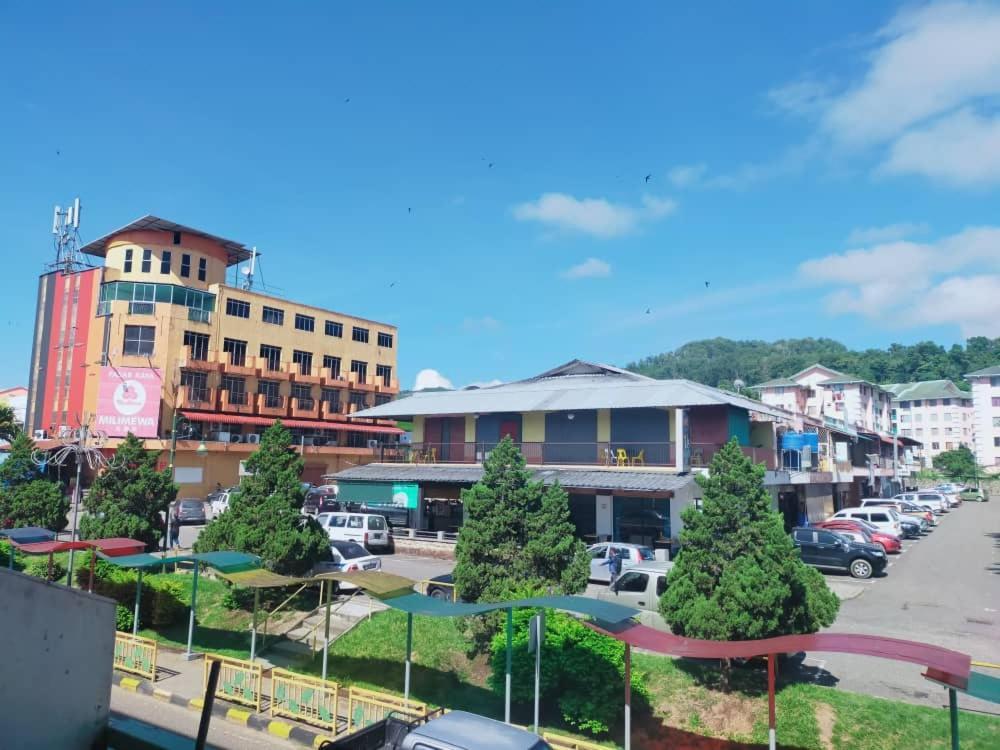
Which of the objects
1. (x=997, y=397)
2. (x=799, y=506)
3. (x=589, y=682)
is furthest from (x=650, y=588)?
(x=997, y=397)

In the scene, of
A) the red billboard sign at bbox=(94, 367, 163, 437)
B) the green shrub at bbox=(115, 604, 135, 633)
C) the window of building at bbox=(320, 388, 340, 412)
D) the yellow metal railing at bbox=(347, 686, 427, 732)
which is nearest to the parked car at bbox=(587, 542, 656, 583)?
the yellow metal railing at bbox=(347, 686, 427, 732)

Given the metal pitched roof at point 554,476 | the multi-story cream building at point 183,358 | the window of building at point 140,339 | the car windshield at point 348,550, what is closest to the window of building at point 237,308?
the multi-story cream building at point 183,358

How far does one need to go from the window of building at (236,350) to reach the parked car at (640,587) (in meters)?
42.4

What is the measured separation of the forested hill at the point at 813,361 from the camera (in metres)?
132

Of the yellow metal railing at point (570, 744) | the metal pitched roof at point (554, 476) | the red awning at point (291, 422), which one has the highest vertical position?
the red awning at point (291, 422)

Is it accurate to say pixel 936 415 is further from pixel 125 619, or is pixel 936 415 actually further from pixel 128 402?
pixel 125 619

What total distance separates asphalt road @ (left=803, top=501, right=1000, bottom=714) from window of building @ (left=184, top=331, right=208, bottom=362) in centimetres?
4329

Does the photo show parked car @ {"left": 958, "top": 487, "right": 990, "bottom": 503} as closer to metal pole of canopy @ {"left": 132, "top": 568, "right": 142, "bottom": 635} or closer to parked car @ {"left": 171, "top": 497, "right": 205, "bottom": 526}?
parked car @ {"left": 171, "top": 497, "right": 205, "bottom": 526}

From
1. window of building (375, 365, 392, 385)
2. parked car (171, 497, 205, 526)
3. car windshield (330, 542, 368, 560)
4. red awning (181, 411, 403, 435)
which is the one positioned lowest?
parked car (171, 497, 205, 526)

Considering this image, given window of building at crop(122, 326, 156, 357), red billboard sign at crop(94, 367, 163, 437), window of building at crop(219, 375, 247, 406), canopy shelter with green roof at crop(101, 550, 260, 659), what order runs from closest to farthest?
canopy shelter with green roof at crop(101, 550, 260, 659) < red billboard sign at crop(94, 367, 163, 437) < window of building at crop(122, 326, 156, 357) < window of building at crop(219, 375, 247, 406)

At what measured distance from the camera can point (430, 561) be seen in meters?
27.4

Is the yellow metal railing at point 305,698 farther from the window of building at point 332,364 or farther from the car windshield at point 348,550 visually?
the window of building at point 332,364

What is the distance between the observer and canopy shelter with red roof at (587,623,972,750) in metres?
6.82

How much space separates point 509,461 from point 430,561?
1431cm
